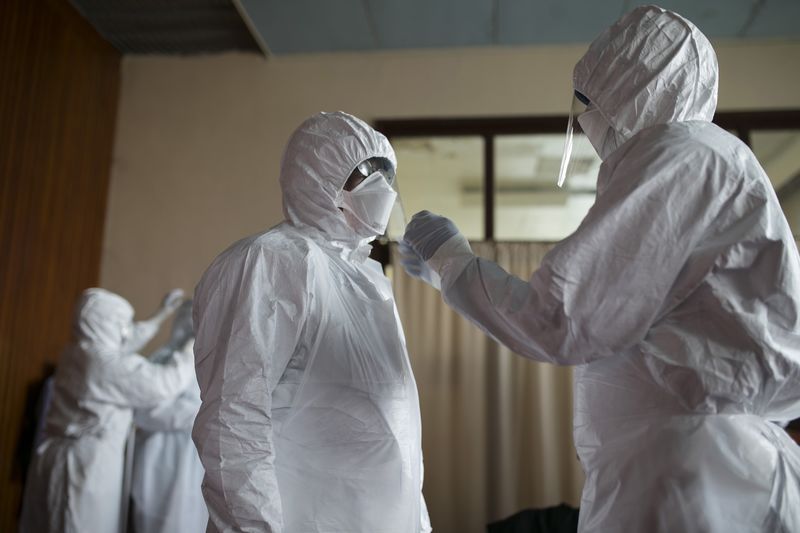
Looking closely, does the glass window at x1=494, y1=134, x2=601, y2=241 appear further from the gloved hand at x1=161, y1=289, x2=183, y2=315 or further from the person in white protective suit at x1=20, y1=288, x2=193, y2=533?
the person in white protective suit at x1=20, y1=288, x2=193, y2=533

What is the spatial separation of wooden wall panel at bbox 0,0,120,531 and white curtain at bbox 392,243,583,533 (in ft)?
5.73

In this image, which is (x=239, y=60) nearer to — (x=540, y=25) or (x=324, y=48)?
(x=324, y=48)

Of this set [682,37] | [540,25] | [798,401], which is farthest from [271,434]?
[540,25]

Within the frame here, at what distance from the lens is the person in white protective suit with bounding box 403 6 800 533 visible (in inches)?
38.3

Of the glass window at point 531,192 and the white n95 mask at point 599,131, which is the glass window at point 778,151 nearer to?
the glass window at point 531,192

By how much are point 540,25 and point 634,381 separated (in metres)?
2.83

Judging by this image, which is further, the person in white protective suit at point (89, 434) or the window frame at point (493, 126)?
the window frame at point (493, 126)

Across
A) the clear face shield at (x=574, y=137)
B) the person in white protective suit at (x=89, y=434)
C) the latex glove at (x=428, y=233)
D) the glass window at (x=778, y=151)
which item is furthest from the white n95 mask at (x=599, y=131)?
the glass window at (x=778, y=151)

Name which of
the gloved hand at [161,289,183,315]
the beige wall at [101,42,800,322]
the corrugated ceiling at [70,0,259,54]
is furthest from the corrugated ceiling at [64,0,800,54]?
the gloved hand at [161,289,183,315]

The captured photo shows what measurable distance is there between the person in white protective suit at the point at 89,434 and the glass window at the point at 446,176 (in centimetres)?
147

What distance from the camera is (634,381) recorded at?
3.50ft

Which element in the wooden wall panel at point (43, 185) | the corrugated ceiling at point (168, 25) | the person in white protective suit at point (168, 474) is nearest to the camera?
the person in white protective suit at point (168, 474)

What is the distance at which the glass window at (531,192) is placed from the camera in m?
3.58

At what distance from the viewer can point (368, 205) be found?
150 cm
